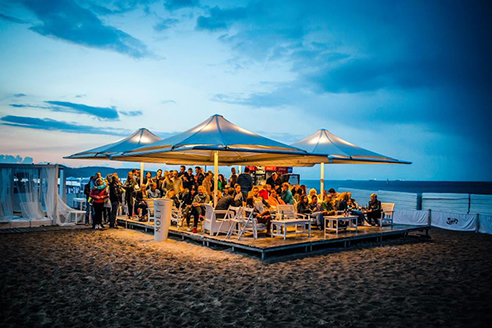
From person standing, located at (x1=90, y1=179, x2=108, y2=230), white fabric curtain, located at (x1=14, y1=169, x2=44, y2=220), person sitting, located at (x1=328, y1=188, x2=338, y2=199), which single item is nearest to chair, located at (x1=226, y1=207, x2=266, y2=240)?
person sitting, located at (x1=328, y1=188, x2=338, y2=199)

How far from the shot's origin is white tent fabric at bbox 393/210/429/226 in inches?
573

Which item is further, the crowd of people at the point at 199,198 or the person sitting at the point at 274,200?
the person sitting at the point at 274,200

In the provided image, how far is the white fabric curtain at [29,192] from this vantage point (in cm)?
1185

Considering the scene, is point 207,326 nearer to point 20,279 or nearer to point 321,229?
point 20,279

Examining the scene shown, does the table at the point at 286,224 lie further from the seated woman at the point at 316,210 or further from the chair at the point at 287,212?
the seated woman at the point at 316,210

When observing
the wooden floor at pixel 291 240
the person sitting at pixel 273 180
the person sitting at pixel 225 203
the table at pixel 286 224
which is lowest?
the wooden floor at pixel 291 240

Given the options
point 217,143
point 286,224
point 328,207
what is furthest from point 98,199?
point 328,207

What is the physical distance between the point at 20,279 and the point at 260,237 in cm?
482

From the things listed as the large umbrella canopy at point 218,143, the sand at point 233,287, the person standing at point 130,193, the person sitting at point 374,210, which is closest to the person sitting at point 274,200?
the large umbrella canopy at point 218,143

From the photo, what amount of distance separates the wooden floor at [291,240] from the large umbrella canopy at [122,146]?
3.56m

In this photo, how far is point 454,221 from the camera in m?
13.6

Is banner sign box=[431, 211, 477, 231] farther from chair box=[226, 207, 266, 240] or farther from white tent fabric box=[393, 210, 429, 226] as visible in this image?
chair box=[226, 207, 266, 240]

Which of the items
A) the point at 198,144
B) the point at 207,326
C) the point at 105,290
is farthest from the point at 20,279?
the point at 198,144

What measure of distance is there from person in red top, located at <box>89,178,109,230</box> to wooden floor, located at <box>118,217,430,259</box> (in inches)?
59.0
